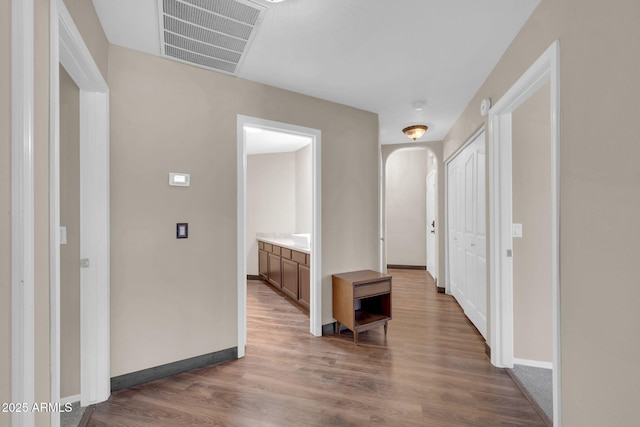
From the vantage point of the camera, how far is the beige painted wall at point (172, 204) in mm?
2078

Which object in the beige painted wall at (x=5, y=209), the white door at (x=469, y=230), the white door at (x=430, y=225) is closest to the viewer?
the beige painted wall at (x=5, y=209)

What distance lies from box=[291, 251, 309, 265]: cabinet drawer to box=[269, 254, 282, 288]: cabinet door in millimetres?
647

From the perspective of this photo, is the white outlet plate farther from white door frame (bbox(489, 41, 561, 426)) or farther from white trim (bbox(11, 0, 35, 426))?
white door frame (bbox(489, 41, 561, 426))

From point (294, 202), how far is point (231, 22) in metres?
3.84

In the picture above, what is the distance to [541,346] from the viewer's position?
2.35 m

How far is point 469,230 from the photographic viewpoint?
11.2ft

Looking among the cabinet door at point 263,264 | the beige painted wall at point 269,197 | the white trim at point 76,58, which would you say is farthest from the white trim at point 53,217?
the beige painted wall at point 269,197

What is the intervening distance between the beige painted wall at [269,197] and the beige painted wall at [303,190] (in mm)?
128

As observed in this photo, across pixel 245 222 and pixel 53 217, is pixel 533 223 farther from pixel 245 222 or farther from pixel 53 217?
pixel 53 217

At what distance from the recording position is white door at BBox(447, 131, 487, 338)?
2.95 metres

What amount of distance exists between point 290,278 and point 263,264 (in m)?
1.37

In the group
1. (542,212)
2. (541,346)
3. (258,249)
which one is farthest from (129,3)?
(258,249)

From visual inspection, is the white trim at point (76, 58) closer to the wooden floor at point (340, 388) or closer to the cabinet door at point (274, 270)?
the wooden floor at point (340, 388)

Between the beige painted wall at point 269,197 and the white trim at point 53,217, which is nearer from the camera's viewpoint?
the white trim at point 53,217
